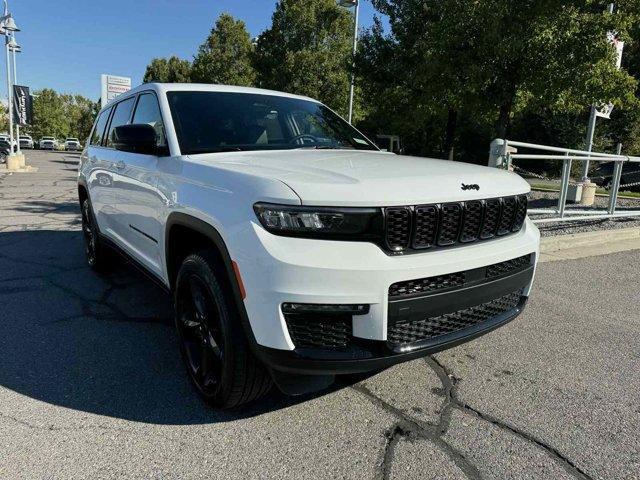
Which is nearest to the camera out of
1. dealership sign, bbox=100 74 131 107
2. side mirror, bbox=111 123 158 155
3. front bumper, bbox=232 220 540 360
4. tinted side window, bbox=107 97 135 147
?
front bumper, bbox=232 220 540 360

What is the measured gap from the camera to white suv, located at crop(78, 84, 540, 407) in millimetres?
2197

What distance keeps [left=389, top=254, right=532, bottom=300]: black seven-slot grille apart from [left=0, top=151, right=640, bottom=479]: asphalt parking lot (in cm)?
78

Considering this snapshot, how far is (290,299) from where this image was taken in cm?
216

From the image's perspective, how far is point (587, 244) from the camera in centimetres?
740

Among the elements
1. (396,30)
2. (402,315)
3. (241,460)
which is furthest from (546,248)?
(396,30)

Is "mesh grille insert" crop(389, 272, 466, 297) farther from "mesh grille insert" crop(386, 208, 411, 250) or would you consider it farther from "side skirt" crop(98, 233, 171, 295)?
"side skirt" crop(98, 233, 171, 295)

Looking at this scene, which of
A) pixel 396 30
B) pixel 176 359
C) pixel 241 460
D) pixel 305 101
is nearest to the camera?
pixel 241 460

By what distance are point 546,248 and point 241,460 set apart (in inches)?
225

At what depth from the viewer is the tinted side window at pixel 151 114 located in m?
3.38

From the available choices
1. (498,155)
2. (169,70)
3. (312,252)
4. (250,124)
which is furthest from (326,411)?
(169,70)

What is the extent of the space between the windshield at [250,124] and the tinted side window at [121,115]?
1.05 metres

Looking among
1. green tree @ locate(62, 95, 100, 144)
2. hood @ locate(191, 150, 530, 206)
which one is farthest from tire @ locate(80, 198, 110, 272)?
green tree @ locate(62, 95, 100, 144)

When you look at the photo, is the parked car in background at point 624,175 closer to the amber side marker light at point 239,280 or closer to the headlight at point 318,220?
the headlight at point 318,220

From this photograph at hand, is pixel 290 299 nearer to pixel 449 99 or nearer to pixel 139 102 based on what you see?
pixel 139 102
